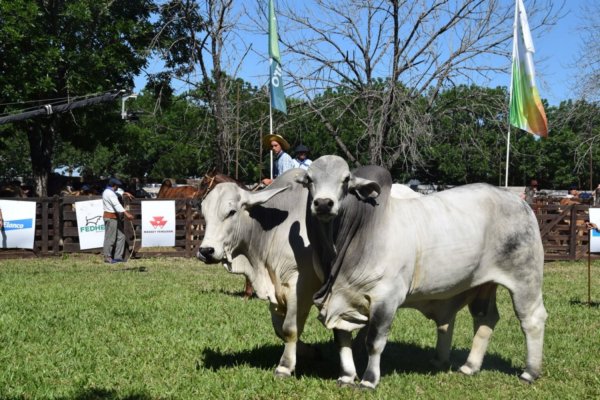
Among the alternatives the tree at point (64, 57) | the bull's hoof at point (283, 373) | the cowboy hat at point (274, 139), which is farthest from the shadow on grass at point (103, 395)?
the tree at point (64, 57)

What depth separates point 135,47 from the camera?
26.9 metres

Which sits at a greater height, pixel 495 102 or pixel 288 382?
pixel 495 102

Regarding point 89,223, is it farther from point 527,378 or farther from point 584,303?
point 527,378

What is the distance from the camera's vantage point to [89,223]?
17703 mm

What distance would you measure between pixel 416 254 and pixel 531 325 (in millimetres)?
1389

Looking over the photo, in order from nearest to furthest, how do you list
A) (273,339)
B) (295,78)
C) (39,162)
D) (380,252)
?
1. (380,252)
2. (273,339)
3. (295,78)
4. (39,162)

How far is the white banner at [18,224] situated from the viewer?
17.1 m

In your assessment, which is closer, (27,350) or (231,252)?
(231,252)

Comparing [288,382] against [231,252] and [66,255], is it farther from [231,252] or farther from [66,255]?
[66,255]

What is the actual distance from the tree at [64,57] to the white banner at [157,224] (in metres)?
7.21

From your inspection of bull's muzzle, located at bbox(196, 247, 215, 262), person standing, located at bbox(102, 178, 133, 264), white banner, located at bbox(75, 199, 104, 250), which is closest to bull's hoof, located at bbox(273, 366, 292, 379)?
bull's muzzle, located at bbox(196, 247, 215, 262)

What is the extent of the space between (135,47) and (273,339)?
2129cm

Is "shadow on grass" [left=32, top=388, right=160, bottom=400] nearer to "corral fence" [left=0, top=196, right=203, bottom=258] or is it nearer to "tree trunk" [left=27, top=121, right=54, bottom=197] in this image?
"corral fence" [left=0, top=196, right=203, bottom=258]

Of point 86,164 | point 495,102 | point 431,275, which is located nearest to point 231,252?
Result: point 431,275
